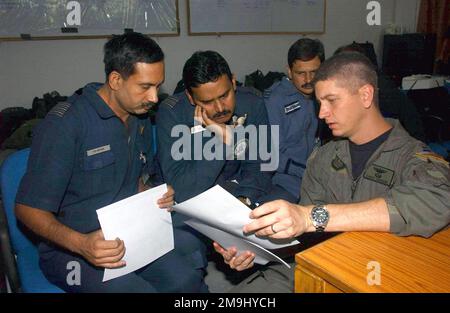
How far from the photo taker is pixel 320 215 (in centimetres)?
99

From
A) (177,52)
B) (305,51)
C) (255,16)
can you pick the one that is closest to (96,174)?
(305,51)

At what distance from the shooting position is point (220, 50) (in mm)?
4051

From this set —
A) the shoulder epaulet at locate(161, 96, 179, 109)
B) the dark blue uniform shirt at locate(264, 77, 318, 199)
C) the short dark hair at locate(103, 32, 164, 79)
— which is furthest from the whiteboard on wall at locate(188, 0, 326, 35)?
the short dark hair at locate(103, 32, 164, 79)

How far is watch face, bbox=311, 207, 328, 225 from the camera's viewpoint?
981 millimetres

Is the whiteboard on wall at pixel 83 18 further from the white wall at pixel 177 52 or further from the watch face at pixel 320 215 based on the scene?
the watch face at pixel 320 215

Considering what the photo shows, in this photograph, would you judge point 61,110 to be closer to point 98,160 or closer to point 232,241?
point 98,160

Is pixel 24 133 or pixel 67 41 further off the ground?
pixel 67 41

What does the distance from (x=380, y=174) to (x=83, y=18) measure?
119 inches

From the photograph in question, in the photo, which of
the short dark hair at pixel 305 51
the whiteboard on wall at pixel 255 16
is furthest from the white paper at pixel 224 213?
the whiteboard on wall at pixel 255 16

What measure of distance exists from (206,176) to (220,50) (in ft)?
9.00

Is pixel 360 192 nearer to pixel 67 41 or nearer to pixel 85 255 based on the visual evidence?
pixel 85 255

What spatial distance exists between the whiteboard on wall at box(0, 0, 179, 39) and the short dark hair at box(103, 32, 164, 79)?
6.73ft

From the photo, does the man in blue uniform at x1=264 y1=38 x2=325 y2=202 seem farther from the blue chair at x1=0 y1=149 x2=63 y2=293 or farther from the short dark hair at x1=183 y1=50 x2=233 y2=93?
the blue chair at x1=0 y1=149 x2=63 y2=293
